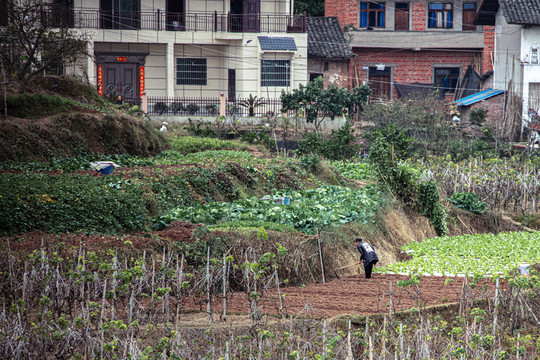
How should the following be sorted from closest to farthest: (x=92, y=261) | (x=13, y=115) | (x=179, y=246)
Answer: (x=92, y=261) → (x=179, y=246) → (x=13, y=115)

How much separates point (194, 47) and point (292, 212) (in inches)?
930

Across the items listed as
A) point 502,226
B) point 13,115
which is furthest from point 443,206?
point 13,115

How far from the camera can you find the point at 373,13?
44500 millimetres

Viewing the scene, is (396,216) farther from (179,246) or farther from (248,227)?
(179,246)

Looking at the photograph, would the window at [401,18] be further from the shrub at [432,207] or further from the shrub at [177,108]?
the shrub at [432,207]

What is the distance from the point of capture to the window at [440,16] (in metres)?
44.5

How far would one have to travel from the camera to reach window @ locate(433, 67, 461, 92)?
1777 inches

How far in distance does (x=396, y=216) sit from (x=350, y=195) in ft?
Answer: 4.70

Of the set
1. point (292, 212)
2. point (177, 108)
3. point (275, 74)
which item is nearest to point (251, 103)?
point (177, 108)

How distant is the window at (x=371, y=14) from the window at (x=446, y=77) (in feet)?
14.9

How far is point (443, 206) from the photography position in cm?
2370

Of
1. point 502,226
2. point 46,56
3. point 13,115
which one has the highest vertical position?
point 46,56

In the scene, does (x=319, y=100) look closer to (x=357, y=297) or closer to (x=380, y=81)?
(x=380, y=81)

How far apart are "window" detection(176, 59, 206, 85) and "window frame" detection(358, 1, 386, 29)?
10.8 m
